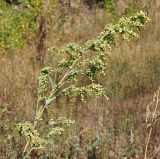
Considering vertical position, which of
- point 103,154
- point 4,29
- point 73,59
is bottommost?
point 103,154

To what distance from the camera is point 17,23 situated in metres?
8.39

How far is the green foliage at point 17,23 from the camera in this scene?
7.95 meters

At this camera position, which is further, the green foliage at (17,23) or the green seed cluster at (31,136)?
the green foliage at (17,23)

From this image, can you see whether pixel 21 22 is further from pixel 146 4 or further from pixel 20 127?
pixel 20 127

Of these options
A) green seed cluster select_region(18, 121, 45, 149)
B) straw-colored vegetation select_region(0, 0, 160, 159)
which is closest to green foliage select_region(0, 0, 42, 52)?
straw-colored vegetation select_region(0, 0, 160, 159)

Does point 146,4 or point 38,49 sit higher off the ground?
point 146,4

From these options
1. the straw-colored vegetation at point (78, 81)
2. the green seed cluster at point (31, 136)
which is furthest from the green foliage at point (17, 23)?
the green seed cluster at point (31, 136)

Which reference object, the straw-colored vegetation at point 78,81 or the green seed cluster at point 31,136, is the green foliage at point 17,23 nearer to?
the straw-colored vegetation at point 78,81

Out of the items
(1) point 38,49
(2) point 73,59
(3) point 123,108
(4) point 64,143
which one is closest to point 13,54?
(1) point 38,49

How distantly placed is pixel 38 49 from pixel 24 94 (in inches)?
61.8

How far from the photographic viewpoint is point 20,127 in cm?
164

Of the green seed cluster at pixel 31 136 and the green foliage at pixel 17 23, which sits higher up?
the green foliage at pixel 17 23

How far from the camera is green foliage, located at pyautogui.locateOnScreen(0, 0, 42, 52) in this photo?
7953 mm

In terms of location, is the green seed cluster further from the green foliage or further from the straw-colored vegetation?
the green foliage
